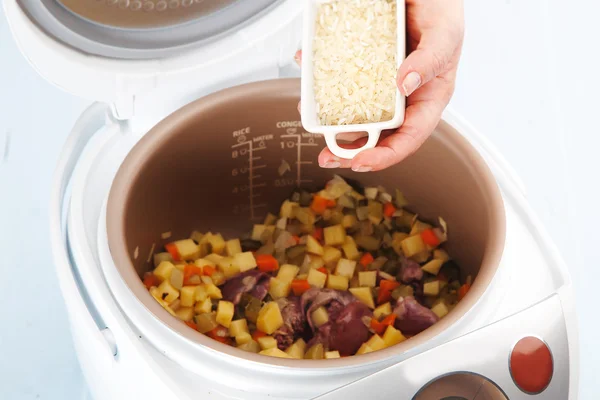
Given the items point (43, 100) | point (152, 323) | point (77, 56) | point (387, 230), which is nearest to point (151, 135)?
point (77, 56)

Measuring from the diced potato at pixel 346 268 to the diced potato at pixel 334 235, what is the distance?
4cm

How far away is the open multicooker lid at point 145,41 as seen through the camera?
0.94 m

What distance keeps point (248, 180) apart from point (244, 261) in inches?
6.7

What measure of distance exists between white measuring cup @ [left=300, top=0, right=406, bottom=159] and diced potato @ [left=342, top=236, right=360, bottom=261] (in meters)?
0.33

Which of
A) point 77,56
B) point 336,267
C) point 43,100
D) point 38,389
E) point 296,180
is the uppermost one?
point 43,100

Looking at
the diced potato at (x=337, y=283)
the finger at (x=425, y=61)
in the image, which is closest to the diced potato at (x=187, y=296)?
the diced potato at (x=337, y=283)

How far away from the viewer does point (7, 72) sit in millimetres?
1737

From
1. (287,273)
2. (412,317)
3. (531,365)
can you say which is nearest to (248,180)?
(287,273)

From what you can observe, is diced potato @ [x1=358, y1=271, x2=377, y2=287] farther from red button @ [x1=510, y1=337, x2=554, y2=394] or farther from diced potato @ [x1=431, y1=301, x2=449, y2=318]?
red button @ [x1=510, y1=337, x2=554, y2=394]

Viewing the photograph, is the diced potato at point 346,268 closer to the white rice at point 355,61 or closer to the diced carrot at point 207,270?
the diced carrot at point 207,270

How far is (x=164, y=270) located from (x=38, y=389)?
45 cm

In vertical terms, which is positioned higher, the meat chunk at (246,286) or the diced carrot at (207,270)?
the diced carrot at (207,270)

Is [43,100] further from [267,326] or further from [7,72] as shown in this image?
[267,326]

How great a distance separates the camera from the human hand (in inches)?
35.2
